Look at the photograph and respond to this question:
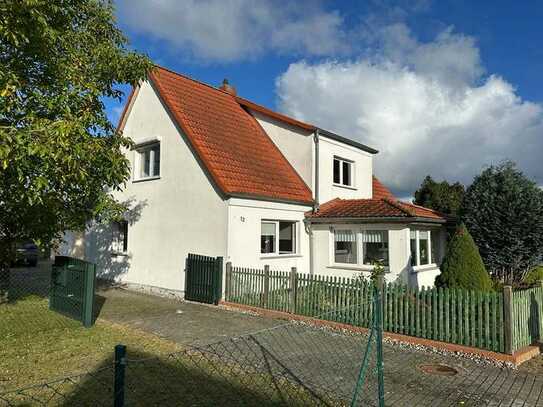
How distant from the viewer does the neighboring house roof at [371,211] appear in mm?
12988

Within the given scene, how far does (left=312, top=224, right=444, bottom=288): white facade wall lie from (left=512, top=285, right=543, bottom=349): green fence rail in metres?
4.35

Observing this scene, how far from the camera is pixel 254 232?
1346cm

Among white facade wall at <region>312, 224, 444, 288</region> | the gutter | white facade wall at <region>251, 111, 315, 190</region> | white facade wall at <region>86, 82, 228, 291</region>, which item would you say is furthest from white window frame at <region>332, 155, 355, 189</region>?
white facade wall at <region>86, 82, 228, 291</region>

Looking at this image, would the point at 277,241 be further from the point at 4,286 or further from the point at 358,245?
the point at 4,286

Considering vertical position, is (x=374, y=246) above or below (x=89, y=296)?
above

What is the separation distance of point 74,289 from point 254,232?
561 cm

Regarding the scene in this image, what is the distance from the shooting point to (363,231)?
14.2 m

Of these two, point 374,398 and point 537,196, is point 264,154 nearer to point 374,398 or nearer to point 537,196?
point 537,196

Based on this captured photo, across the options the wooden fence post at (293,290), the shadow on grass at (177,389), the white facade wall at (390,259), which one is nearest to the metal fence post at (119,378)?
the shadow on grass at (177,389)

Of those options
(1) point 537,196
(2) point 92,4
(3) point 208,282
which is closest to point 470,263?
(1) point 537,196

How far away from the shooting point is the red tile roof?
43.9ft

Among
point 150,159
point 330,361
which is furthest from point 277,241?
point 330,361

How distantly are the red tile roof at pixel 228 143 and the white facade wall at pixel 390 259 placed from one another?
1.53 m

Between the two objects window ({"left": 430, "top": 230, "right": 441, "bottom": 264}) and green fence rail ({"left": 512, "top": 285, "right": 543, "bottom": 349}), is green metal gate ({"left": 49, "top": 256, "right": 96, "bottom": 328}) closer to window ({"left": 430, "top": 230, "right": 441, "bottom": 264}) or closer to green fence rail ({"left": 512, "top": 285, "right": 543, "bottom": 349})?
green fence rail ({"left": 512, "top": 285, "right": 543, "bottom": 349})
